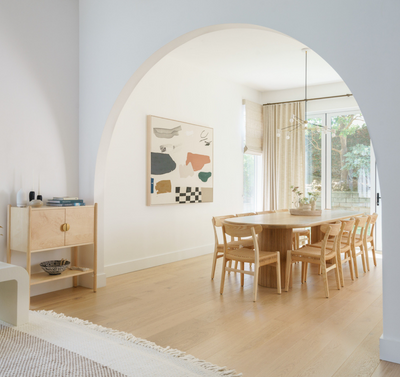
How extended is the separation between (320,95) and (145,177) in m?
3.91

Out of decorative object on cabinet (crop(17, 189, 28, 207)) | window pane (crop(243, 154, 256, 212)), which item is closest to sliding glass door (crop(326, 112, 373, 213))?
window pane (crop(243, 154, 256, 212))

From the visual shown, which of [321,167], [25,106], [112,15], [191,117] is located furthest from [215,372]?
[321,167]

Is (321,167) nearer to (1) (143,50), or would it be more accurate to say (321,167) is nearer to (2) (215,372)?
(1) (143,50)

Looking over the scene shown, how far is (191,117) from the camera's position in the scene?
609 centimetres

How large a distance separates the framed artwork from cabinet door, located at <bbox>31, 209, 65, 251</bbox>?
1.73 metres

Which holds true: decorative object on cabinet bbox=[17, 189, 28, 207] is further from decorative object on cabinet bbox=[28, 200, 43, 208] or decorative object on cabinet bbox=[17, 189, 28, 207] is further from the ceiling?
the ceiling

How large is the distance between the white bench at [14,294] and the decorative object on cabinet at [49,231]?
520 mm

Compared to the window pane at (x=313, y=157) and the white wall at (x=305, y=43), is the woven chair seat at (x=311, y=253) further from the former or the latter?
the window pane at (x=313, y=157)

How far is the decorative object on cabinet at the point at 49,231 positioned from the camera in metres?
3.53

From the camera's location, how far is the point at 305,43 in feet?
8.89

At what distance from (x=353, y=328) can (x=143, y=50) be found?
3.08 metres

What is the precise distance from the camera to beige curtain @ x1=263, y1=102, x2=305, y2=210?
7418 millimetres

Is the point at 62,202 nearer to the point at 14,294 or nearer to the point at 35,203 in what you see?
the point at 35,203

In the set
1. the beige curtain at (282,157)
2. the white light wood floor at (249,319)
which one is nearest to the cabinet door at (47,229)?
the white light wood floor at (249,319)
